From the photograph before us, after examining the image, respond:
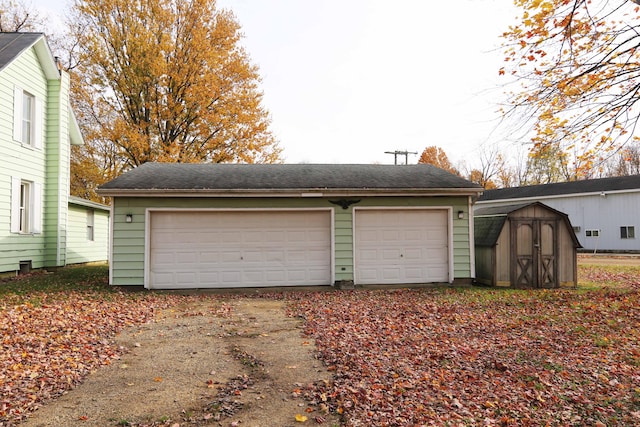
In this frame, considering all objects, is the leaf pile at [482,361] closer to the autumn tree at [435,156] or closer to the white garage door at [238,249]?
the white garage door at [238,249]

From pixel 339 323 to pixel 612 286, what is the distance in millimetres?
8396

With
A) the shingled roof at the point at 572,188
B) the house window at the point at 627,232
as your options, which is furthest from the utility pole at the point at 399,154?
the house window at the point at 627,232

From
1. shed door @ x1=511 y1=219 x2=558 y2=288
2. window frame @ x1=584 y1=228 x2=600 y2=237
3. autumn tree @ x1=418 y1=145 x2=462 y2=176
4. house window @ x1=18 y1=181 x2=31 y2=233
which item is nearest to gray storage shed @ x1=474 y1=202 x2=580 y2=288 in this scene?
shed door @ x1=511 y1=219 x2=558 y2=288

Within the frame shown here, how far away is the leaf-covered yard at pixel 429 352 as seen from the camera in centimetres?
385

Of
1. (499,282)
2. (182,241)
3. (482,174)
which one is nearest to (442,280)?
(499,282)

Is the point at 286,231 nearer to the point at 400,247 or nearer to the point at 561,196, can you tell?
the point at 400,247

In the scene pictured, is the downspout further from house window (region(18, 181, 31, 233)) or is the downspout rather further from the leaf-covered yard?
house window (region(18, 181, 31, 233))

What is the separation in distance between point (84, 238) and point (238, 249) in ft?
31.5

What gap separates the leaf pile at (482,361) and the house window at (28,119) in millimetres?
10151

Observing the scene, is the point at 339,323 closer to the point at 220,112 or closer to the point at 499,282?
the point at 499,282

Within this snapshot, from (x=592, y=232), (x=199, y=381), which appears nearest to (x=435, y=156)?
(x=592, y=232)

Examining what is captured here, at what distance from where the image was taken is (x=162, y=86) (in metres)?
18.6

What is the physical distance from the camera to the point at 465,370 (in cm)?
478

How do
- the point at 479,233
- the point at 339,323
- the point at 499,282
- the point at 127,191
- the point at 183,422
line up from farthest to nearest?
1. the point at 479,233
2. the point at 499,282
3. the point at 127,191
4. the point at 339,323
5. the point at 183,422
